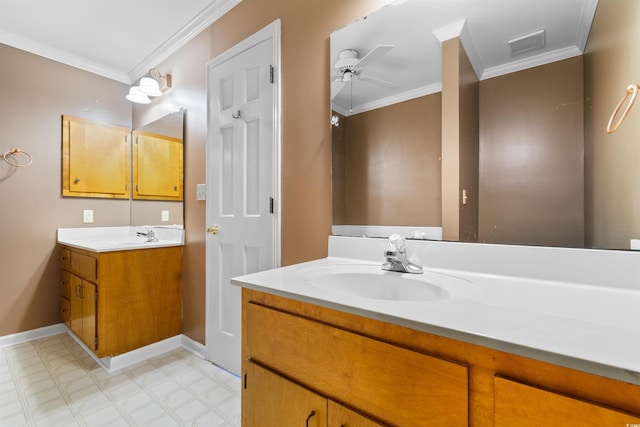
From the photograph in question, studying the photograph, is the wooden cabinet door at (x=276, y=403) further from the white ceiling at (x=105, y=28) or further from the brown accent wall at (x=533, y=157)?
the white ceiling at (x=105, y=28)

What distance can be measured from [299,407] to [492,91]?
1158mm

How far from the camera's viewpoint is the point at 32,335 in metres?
2.28

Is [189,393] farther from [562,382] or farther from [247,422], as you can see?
[562,382]

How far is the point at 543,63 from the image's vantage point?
872 millimetres

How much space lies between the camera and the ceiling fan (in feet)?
4.03

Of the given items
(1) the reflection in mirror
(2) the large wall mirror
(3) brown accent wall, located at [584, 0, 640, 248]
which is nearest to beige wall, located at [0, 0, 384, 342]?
(1) the reflection in mirror

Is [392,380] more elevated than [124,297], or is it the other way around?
[392,380]

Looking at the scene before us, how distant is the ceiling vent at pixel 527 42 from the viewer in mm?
873

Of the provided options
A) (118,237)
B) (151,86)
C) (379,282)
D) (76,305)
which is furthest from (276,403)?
(118,237)

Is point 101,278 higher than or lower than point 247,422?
higher

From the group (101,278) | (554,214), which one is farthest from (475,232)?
(101,278)

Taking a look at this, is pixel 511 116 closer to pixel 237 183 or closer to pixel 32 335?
pixel 237 183

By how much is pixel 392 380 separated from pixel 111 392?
1.82 metres

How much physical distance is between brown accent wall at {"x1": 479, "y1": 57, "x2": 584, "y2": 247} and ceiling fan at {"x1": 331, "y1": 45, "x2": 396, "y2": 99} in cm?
45
